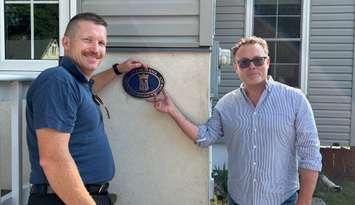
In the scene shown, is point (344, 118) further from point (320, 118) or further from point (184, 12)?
point (184, 12)

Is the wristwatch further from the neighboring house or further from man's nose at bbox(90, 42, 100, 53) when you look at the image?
the neighboring house

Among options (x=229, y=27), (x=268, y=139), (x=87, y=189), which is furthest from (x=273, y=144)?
(x=229, y=27)

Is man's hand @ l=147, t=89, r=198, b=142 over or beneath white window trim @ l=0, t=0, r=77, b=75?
beneath

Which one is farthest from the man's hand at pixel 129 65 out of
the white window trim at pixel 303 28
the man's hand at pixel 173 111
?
the white window trim at pixel 303 28

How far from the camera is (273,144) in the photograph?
2947 millimetres

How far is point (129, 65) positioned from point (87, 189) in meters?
1.20

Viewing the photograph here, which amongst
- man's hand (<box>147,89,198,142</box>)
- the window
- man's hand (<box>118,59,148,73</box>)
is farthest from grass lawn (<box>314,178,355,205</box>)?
man's hand (<box>118,59,148,73</box>)

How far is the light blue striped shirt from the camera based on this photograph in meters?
2.93

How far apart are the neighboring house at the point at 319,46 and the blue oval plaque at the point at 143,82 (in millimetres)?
4390

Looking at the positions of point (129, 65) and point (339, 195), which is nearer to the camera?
point (129, 65)

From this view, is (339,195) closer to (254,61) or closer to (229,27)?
(229,27)

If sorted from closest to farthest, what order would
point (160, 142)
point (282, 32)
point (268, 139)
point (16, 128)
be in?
1. point (268, 139)
2. point (16, 128)
3. point (160, 142)
4. point (282, 32)

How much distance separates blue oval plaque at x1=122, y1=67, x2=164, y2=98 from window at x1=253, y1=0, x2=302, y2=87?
4832mm

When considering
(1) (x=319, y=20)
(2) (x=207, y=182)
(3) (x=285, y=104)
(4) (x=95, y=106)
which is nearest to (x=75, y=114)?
(4) (x=95, y=106)
